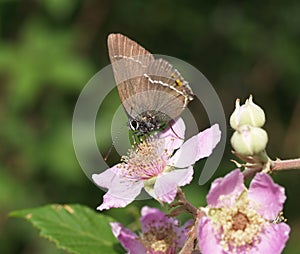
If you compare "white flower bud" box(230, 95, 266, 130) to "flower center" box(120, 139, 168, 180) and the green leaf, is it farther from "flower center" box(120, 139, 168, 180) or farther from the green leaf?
the green leaf

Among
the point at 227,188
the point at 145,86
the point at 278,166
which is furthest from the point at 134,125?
the point at 278,166

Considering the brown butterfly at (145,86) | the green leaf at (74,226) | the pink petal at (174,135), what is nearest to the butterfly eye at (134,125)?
the brown butterfly at (145,86)

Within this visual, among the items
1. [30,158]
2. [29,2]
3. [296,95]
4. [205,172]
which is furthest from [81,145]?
[296,95]

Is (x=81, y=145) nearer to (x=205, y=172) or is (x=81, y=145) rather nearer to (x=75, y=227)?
(x=75, y=227)

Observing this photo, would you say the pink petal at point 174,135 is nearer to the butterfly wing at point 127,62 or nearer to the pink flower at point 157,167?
the pink flower at point 157,167

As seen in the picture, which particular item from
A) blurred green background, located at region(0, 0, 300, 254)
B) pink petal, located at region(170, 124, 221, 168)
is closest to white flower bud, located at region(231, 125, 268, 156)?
pink petal, located at region(170, 124, 221, 168)

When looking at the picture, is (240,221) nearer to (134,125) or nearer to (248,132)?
(248,132)
